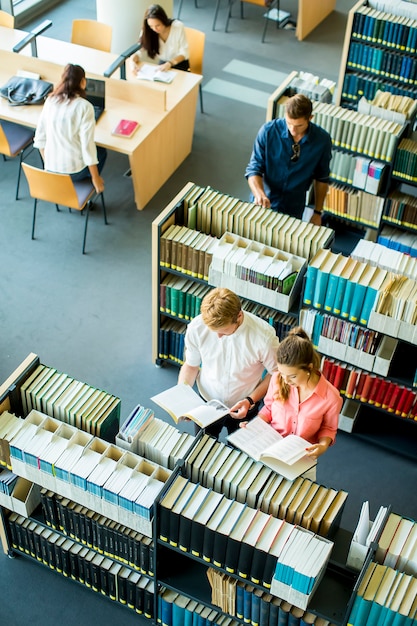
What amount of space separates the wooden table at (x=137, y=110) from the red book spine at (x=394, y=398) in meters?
3.32

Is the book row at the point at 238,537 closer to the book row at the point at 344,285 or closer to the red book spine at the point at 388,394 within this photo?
the book row at the point at 344,285

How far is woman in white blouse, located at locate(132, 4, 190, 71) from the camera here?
7.84m

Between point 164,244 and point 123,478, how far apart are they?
6.86 ft

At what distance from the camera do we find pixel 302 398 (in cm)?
402

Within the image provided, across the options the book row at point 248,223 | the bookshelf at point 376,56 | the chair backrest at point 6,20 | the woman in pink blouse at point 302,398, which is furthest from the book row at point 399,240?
the chair backrest at point 6,20

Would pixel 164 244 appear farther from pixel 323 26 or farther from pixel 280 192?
pixel 323 26

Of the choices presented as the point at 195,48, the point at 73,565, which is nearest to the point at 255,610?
the point at 73,565

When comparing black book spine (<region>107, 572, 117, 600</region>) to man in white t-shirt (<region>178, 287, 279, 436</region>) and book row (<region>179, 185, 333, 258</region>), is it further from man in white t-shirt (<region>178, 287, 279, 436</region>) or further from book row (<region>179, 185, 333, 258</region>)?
book row (<region>179, 185, 333, 258</region>)

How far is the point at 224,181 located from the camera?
8.00 metres

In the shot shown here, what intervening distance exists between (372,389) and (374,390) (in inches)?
0.6

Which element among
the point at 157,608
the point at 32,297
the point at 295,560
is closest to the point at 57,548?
the point at 157,608

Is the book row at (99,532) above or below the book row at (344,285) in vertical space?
below

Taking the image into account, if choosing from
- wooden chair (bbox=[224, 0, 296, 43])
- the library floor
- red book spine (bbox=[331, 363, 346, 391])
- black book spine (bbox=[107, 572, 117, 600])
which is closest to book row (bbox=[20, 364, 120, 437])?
black book spine (bbox=[107, 572, 117, 600])

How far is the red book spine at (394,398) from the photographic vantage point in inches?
209
